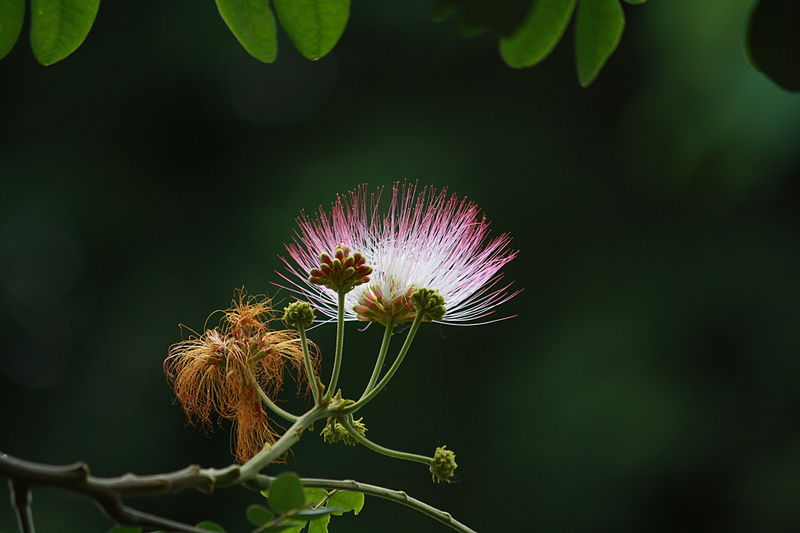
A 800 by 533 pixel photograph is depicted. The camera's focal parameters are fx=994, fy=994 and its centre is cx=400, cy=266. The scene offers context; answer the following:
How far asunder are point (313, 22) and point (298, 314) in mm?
435

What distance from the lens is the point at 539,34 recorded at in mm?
1124

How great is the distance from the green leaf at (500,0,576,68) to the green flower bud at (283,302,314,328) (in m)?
0.52

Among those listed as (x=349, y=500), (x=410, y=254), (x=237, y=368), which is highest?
(x=410, y=254)

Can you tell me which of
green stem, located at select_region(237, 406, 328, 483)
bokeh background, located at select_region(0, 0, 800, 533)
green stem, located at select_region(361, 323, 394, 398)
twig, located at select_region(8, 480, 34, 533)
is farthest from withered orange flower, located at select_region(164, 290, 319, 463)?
bokeh background, located at select_region(0, 0, 800, 533)

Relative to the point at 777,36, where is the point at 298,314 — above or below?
above

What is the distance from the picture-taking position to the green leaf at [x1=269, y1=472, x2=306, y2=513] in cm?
106

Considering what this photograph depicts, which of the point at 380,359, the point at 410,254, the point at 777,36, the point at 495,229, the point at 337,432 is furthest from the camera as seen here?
the point at 495,229

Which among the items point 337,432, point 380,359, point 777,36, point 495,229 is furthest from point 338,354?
point 495,229

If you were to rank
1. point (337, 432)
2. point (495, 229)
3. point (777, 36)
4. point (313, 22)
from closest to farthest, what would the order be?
point (777, 36) → point (313, 22) → point (337, 432) → point (495, 229)

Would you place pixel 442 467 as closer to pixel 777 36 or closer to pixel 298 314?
pixel 298 314

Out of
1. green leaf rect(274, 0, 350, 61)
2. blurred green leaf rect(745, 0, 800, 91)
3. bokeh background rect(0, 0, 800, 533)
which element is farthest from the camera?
bokeh background rect(0, 0, 800, 533)

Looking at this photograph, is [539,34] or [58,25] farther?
[58,25]

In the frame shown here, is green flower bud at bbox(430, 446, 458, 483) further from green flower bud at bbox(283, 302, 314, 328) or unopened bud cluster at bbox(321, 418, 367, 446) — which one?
green flower bud at bbox(283, 302, 314, 328)

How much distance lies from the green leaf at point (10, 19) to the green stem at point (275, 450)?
613 mm
